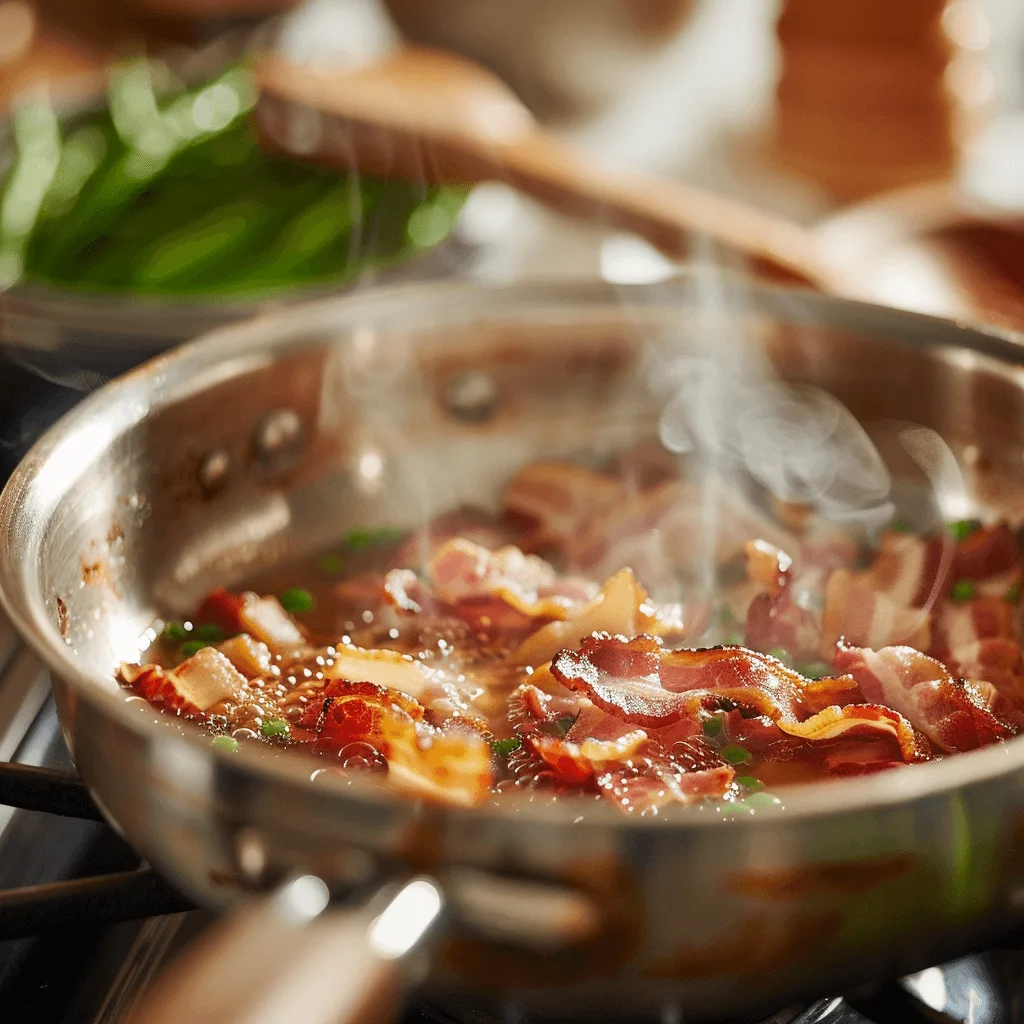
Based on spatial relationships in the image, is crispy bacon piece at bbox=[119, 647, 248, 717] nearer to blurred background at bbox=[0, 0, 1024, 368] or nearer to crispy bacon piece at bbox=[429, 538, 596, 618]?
crispy bacon piece at bbox=[429, 538, 596, 618]

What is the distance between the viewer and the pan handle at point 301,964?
1.42ft

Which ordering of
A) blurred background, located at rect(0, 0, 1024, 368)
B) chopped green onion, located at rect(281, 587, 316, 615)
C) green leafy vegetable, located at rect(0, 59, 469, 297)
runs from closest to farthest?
1. chopped green onion, located at rect(281, 587, 316, 615)
2. blurred background, located at rect(0, 0, 1024, 368)
3. green leafy vegetable, located at rect(0, 59, 469, 297)

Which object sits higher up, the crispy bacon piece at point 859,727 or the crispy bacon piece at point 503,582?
the crispy bacon piece at point 859,727

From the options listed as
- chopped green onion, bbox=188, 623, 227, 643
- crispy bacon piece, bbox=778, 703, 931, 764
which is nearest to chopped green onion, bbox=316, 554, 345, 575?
chopped green onion, bbox=188, 623, 227, 643

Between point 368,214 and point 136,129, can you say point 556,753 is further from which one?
point 136,129

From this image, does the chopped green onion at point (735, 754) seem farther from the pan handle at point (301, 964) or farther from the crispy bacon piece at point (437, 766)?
the pan handle at point (301, 964)

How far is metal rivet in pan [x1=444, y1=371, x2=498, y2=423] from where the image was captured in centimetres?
115

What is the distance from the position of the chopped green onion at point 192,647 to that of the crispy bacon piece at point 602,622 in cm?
24

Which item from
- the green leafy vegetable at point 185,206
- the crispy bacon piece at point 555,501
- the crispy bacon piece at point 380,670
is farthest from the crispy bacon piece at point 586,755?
the green leafy vegetable at point 185,206

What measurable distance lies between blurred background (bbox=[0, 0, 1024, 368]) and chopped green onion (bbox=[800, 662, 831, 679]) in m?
0.51

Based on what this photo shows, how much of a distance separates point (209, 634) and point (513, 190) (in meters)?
0.73

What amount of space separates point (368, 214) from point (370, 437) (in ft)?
1.93

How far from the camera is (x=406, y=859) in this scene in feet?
1.63

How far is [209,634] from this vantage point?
95cm
